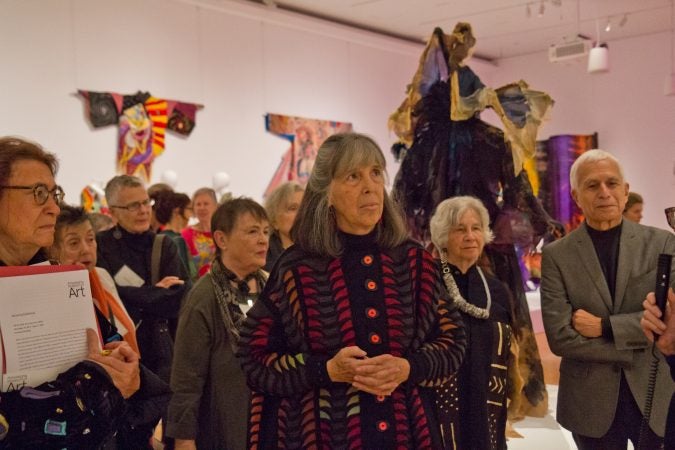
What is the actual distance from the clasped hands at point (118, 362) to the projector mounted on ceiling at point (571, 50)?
9787 millimetres

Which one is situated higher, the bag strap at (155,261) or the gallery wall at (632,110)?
the gallery wall at (632,110)

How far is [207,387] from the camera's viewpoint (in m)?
2.71

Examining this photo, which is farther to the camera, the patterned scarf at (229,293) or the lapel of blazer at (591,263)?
the lapel of blazer at (591,263)

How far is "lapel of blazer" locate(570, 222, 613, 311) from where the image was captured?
2975 mm

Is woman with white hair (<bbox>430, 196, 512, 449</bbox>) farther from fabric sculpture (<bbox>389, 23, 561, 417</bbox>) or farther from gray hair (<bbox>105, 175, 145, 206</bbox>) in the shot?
gray hair (<bbox>105, 175, 145, 206</bbox>)

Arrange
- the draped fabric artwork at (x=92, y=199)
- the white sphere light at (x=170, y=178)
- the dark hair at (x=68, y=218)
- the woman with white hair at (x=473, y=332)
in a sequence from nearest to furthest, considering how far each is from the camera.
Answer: the woman with white hair at (x=473, y=332)
the dark hair at (x=68, y=218)
the draped fabric artwork at (x=92, y=199)
the white sphere light at (x=170, y=178)

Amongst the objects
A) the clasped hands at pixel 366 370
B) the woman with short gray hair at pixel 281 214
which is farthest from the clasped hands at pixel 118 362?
the woman with short gray hair at pixel 281 214

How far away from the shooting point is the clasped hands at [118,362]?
175 cm

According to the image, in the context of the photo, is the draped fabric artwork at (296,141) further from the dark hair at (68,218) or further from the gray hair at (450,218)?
the gray hair at (450,218)

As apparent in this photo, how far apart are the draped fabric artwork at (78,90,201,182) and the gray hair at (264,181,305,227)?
4.40 meters

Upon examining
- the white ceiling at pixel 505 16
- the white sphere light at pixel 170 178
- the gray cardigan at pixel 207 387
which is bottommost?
the gray cardigan at pixel 207 387

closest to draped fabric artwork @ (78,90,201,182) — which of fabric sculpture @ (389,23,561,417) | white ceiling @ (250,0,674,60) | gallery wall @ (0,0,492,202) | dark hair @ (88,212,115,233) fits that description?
gallery wall @ (0,0,492,202)

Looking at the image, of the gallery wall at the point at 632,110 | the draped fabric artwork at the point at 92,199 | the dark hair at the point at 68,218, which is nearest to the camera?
the dark hair at the point at 68,218

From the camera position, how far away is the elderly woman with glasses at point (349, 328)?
6.49 feet
